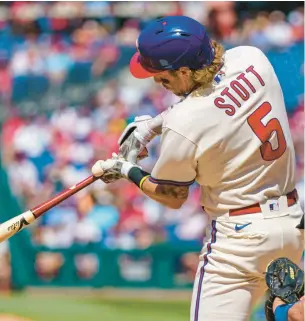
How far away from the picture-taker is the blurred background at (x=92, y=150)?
809 cm

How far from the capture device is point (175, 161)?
3.72 m

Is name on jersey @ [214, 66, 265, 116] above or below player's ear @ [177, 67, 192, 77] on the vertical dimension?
below

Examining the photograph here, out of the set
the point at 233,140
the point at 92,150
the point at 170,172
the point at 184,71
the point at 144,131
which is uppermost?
the point at 92,150

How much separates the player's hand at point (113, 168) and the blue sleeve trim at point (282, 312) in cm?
97

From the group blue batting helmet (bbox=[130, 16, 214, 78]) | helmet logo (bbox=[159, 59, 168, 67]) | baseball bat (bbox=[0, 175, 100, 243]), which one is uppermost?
blue batting helmet (bbox=[130, 16, 214, 78])

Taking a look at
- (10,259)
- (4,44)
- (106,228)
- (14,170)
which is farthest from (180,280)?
(4,44)

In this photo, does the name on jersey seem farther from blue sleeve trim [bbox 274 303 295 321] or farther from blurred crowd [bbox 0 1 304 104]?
blurred crowd [bbox 0 1 304 104]

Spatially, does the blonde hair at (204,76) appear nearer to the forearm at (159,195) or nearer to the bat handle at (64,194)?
the forearm at (159,195)

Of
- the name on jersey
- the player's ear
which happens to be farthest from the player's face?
the name on jersey

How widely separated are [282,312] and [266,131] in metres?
0.84

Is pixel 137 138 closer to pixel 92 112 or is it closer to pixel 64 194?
pixel 64 194

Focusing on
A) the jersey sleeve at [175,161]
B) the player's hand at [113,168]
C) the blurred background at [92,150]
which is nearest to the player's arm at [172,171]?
the jersey sleeve at [175,161]

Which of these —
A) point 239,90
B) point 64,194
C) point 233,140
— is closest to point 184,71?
point 239,90

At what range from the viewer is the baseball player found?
12.1 ft
